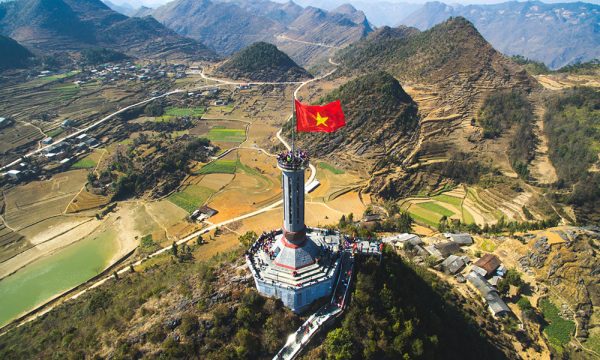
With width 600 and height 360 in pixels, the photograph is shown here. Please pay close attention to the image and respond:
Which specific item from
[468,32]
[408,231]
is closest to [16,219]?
[408,231]

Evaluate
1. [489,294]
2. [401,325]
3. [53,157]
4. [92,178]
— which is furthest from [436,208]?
[53,157]

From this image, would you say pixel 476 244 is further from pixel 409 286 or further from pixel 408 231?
pixel 409 286

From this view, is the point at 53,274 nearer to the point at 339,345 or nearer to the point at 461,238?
the point at 339,345

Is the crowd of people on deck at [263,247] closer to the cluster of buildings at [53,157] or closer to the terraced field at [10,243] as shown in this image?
the terraced field at [10,243]

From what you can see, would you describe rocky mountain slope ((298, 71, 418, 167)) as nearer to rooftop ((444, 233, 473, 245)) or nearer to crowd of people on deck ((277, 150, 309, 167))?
rooftop ((444, 233, 473, 245))

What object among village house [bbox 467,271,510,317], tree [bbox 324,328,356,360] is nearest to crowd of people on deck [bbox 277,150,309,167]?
tree [bbox 324,328,356,360]

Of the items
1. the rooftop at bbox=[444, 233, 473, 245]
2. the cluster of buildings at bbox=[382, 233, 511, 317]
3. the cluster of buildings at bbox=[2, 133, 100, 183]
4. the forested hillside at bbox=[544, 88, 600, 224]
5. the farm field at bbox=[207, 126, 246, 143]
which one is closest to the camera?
the cluster of buildings at bbox=[382, 233, 511, 317]
